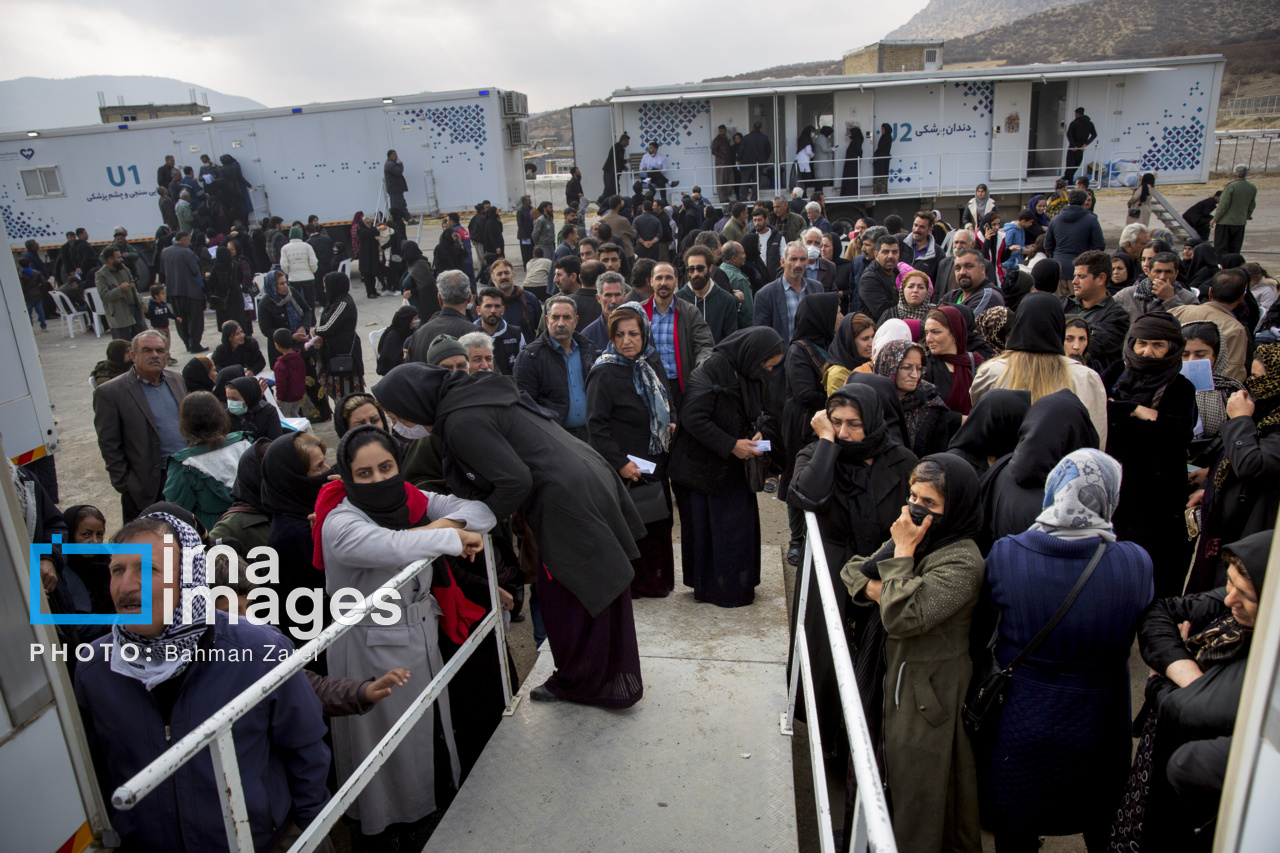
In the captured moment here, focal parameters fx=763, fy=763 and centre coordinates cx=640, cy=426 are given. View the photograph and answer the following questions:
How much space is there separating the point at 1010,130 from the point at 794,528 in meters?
16.3

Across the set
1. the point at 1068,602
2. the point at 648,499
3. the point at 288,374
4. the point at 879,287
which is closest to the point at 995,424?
the point at 1068,602

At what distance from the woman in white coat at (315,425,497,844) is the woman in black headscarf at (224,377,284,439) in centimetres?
246

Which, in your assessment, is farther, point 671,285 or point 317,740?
point 671,285

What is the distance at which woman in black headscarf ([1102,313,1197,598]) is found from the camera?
388cm

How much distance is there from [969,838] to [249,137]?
19.7 m

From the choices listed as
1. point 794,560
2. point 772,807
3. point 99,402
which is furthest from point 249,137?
point 772,807

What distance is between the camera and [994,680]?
2.50 metres

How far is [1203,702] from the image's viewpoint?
83.2 inches

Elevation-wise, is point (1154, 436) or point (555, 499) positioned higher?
point (555, 499)

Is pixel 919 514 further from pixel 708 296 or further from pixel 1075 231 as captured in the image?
pixel 1075 231

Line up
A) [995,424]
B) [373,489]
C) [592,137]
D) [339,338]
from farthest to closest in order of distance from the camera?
[592,137], [339,338], [995,424], [373,489]

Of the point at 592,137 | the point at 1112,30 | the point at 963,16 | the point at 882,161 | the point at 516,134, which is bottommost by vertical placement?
the point at 882,161

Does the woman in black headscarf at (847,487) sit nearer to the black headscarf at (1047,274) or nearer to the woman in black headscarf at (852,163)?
the black headscarf at (1047,274)

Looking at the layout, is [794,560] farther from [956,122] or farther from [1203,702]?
[956,122]
